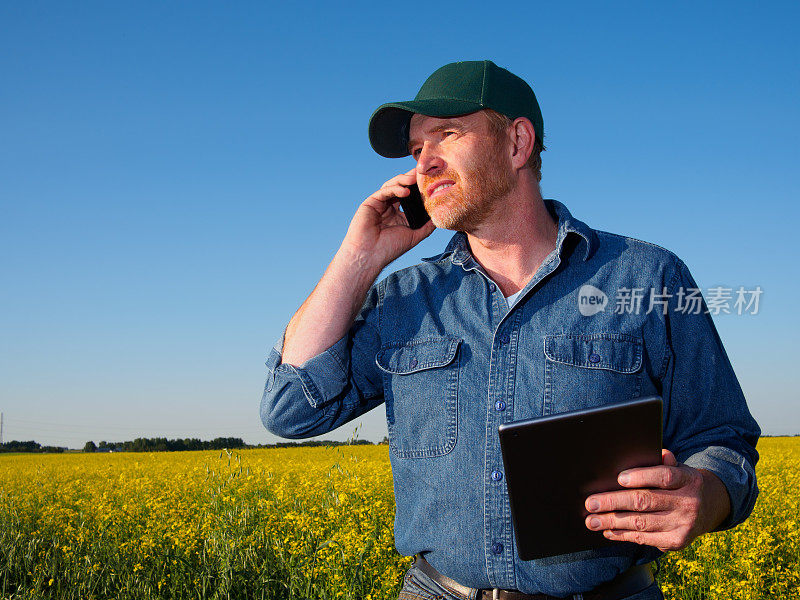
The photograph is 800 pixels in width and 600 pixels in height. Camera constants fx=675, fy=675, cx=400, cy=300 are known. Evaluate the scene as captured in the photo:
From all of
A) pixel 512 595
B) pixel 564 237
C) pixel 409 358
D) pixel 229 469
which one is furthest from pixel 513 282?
pixel 229 469

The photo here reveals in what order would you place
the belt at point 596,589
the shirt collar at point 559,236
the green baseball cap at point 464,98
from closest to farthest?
the belt at point 596,589
the shirt collar at point 559,236
the green baseball cap at point 464,98

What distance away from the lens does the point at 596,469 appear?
4.70ft

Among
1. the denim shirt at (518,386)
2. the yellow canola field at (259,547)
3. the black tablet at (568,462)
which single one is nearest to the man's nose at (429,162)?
the denim shirt at (518,386)

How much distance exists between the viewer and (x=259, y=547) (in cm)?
500

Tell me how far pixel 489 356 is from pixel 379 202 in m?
0.72

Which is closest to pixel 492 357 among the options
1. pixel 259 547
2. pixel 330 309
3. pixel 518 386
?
pixel 518 386

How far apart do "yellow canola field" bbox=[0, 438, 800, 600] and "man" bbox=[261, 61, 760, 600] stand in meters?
2.28

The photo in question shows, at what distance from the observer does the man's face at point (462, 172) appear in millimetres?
2035

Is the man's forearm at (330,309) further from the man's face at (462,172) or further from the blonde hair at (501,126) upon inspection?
the blonde hair at (501,126)

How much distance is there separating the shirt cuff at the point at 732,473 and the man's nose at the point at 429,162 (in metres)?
1.10

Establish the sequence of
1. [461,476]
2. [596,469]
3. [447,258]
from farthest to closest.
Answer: [447,258] < [461,476] < [596,469]

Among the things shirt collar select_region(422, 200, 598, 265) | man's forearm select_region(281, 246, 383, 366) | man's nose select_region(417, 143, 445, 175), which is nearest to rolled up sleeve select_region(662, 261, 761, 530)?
shirt collar select_region(422, 200, 598, 265)

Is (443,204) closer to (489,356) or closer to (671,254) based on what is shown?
(489,356)

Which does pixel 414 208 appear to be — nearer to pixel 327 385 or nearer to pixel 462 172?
pixel 462 172
